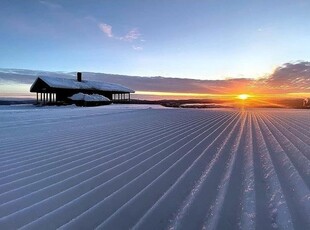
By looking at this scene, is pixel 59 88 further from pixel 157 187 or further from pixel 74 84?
pixel 157 187

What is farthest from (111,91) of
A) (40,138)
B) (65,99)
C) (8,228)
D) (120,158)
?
(8,228)

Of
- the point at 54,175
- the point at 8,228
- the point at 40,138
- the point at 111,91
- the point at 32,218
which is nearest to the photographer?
the point at 8,228

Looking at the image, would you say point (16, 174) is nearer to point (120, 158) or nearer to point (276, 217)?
point (120, 158)

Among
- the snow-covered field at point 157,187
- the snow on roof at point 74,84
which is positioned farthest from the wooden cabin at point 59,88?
the snow-covered field at point 157,187

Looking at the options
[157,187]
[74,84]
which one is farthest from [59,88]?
[157,187]

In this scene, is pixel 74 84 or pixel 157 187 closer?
pixel 157 187

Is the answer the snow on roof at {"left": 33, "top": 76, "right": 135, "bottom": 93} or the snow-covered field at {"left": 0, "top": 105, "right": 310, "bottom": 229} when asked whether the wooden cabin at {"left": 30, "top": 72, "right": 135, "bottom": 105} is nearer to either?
the snow on roof at {"left": 33, "top": 76, "right": 135, "bottom": 93}

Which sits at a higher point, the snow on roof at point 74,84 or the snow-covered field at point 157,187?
the snow on roof at point 74,84

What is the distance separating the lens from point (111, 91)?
41.9m

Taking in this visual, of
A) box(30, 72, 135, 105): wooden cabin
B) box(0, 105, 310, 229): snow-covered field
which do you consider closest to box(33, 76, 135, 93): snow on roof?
box(30, 72, 135, 105): wooden cabin

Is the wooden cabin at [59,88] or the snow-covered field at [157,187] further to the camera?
the wooden cabin at [59,88]

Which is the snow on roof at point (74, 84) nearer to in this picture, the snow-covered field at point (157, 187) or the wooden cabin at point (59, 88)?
the wooden cabin at point (59, 88)

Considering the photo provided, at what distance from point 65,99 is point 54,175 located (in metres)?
31.9

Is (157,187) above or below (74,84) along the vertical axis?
below
